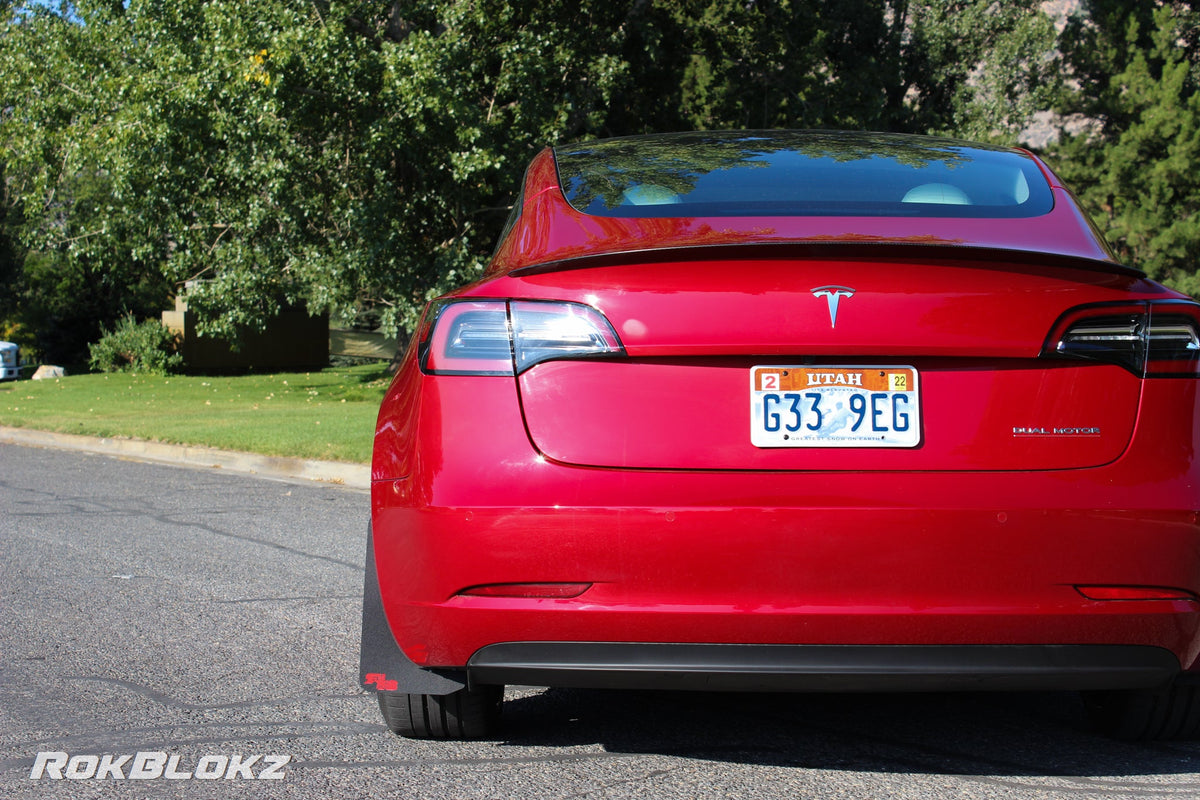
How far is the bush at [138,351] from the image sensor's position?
85.6 feet

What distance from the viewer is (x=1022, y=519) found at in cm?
266

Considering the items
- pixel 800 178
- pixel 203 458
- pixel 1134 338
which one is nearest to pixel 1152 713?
pixel 1134 338

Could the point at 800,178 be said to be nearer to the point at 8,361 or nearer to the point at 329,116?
the point at 329,116

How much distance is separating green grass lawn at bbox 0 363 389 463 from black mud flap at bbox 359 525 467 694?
697cm

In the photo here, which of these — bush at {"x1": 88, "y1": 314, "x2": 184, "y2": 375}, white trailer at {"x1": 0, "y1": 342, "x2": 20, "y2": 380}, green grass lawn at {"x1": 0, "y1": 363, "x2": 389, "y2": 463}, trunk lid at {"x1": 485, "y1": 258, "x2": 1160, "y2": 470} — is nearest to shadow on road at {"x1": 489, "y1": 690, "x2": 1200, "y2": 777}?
trunk lid at {"x1": 485, "y1": 258, "x2": 1160, "y2": 470}

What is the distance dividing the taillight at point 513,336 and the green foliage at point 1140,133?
29.1 metres

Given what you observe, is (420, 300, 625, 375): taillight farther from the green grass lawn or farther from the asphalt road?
the green grass lawn

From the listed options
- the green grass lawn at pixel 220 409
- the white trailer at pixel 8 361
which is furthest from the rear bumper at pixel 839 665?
the white trailer at pixel 8 361

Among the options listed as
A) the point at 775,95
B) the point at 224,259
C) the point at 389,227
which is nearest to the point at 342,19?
the point at 389,227

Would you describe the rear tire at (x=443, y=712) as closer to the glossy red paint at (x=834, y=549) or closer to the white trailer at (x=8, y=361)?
the glossy red paint at (x=834, y=549)

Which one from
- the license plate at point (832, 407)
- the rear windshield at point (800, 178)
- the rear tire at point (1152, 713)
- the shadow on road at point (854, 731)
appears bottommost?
the shadow on road at point (854, 731)

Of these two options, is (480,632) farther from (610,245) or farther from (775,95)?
(775,95)

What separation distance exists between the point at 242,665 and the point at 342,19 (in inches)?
560

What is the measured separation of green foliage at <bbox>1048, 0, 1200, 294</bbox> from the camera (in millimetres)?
29375
